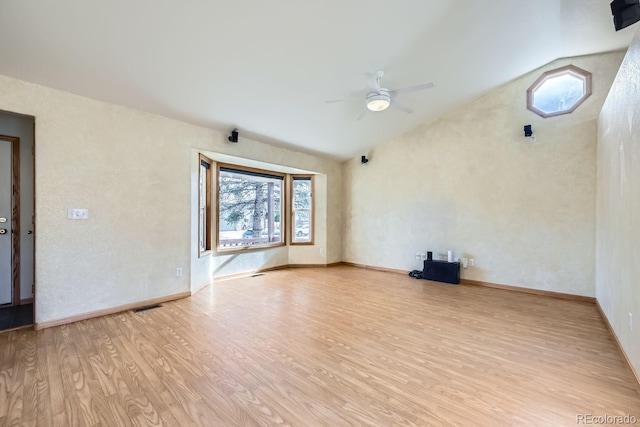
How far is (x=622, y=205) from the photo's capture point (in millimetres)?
2396

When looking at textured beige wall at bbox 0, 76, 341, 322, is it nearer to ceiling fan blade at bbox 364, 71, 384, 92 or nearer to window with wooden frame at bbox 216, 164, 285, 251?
window with wooden frame at bbox 216, 164, 285, 251

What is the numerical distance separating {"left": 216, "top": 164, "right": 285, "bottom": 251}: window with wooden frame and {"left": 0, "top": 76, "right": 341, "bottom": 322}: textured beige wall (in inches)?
44.7

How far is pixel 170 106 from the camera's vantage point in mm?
3500

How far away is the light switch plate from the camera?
3.00 metres

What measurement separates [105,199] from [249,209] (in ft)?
8.78

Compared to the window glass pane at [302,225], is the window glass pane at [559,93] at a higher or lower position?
higher

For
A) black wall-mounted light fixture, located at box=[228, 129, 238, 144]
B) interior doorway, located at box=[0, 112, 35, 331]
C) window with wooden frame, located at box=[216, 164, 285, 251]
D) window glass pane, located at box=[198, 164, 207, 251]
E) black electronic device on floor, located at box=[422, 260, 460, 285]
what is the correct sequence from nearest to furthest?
A: interior doorway, located at box=[0, 112, 35, 331] < black wall-mounted light fixture, located at box=[228, 129, 238, 144] < window glass pane, located at box=[198, 164, 207, 251] < black electronic device on floor, located at box=[422, 260, 460, 285] < window with wooden frame, located at box=[216, 164, 285, 251]

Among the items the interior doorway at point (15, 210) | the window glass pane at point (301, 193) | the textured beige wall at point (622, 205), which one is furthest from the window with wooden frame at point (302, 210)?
the textured beige wall at point (622, 205)

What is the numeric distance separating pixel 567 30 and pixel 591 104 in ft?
3.76

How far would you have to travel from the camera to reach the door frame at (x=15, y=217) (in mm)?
3576

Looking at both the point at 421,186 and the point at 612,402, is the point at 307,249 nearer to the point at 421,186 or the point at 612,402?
the point at 421,186

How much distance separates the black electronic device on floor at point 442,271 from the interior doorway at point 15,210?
584cm

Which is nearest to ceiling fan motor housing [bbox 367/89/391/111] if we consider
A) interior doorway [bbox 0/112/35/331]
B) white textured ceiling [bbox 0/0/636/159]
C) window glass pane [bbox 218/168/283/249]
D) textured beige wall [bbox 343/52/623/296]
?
white textured ceiling [bbox 0/0/636/159]

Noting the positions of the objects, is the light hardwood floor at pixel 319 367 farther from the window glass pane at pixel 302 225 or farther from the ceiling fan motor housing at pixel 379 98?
the window glass pane at pixel 302 225
